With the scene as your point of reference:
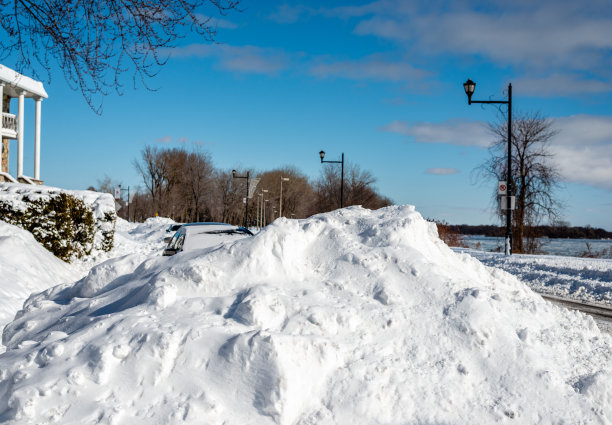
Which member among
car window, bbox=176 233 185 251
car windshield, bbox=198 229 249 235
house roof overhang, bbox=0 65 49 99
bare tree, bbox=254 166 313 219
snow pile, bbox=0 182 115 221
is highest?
house roof overhang, bbox=0 65 49 99

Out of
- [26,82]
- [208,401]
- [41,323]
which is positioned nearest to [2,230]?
[41,323]

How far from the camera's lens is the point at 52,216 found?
12539 mm

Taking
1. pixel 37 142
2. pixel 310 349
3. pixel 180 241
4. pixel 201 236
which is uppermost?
pixel 37 142

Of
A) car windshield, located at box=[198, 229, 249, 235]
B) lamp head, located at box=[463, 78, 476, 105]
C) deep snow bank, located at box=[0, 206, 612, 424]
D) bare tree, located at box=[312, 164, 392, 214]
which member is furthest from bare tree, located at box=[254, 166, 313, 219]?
deep snow bank, located at box=[0, 206, 612, 424]

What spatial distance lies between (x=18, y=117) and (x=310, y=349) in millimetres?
36031

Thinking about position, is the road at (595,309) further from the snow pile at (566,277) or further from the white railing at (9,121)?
the white railing at (9,121)

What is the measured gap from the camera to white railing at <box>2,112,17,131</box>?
31.8m

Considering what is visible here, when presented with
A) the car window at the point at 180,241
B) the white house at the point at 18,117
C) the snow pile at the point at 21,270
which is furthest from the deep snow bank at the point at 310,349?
the white house at the point at 18,117

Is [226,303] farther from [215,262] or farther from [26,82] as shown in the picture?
[26,82]

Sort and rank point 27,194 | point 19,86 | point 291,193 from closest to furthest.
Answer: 1. point 27,194
2. point 19,86
3. point 291,193

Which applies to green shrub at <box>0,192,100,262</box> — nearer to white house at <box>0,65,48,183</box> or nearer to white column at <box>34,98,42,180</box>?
white house at <box>0,65,48,183</box>

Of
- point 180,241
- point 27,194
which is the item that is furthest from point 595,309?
point 27,194

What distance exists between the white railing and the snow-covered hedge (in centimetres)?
2238

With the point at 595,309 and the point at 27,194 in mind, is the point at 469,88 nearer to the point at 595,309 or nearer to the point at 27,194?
the point at 595,309
